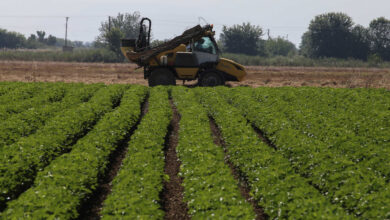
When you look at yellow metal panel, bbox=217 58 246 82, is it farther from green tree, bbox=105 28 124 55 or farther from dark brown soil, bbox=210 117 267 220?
green tree, bbox=105 28 124 55

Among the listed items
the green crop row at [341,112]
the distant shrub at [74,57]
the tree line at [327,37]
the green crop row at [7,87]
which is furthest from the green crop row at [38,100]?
the tree line at [327,37]

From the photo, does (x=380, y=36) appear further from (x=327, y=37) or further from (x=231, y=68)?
(x=231, y=68)

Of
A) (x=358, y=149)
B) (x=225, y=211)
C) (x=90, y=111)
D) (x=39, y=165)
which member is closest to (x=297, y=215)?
(x=225, y=211)

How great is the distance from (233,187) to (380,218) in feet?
8.80

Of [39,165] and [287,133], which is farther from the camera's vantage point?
[287,133]

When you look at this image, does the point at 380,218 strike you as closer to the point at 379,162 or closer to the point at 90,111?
the point at 379,162

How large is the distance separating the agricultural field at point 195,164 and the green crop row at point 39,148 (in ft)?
0.09

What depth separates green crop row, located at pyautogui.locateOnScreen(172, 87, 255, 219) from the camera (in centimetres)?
612

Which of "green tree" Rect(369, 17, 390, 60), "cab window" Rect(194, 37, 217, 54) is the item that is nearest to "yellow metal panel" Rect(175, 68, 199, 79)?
"cab window" Rect(194, 37, 217, 54)

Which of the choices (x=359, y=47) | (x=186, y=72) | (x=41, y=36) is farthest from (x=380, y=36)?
(x=41, y=36)

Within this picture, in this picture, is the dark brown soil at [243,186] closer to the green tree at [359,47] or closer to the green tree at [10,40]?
the green tree at [359,47]

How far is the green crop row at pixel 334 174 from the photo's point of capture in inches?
247

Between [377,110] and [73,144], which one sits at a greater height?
[377,110]

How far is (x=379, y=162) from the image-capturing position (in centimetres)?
823
